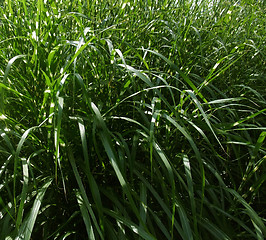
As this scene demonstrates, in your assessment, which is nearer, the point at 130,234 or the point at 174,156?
the point at 130,234

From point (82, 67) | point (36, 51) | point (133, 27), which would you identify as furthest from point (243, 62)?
point (36, 51)

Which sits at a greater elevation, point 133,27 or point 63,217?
point 133,27

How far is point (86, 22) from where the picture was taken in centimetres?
144

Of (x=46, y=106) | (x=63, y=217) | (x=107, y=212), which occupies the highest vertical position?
(x=46, y=106)

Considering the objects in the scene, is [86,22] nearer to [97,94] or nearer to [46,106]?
[97,94]

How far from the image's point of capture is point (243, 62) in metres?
1.62

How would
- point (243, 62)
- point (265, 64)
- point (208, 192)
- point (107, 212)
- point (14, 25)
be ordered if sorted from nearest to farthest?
point (107, 212) → point (208, 192) → point (14, 25) → point (243, 62) → point (265, 64)

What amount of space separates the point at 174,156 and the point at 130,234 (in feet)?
0.93

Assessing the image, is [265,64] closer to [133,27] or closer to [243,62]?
[243,62]

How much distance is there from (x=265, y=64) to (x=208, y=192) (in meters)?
0.88

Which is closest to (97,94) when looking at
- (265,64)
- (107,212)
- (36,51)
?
(36,51)

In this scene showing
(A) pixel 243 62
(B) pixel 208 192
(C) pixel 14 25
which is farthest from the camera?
(A) pixel 243 62

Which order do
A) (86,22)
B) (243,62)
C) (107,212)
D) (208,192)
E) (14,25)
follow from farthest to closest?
(243,62) → (86,22) → (14,25) → (208,192) → (107,212)

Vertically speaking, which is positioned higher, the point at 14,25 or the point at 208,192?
the point at 14,25
